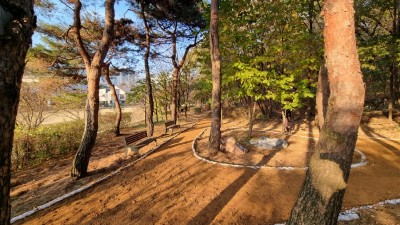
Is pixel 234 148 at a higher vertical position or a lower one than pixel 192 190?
higher

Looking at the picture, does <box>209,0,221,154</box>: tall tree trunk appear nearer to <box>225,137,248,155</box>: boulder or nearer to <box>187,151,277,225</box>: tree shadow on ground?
<box>225,137,248,155</box>: boulder

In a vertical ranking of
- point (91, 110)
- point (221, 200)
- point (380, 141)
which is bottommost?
point (221, 200)

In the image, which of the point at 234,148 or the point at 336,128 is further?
the point at 234,148

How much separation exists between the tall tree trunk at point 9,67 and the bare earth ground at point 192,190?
2690mm

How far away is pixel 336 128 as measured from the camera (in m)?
2.38

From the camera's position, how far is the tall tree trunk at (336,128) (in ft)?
7.67

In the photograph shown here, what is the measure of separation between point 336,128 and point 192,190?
11.2 ft

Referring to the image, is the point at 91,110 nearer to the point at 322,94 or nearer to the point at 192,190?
the point at 192,190

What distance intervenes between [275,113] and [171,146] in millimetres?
10347

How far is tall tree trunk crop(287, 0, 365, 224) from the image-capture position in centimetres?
234

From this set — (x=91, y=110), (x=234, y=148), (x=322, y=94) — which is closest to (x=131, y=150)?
(x=91, y=110)

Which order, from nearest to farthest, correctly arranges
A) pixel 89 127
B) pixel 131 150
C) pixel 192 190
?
pixel 192 190 < pixel 89 127 < pixel 131 150

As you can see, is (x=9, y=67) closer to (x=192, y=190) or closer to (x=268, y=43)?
(x=192, y=190)

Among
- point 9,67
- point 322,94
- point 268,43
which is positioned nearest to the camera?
point 9,67
